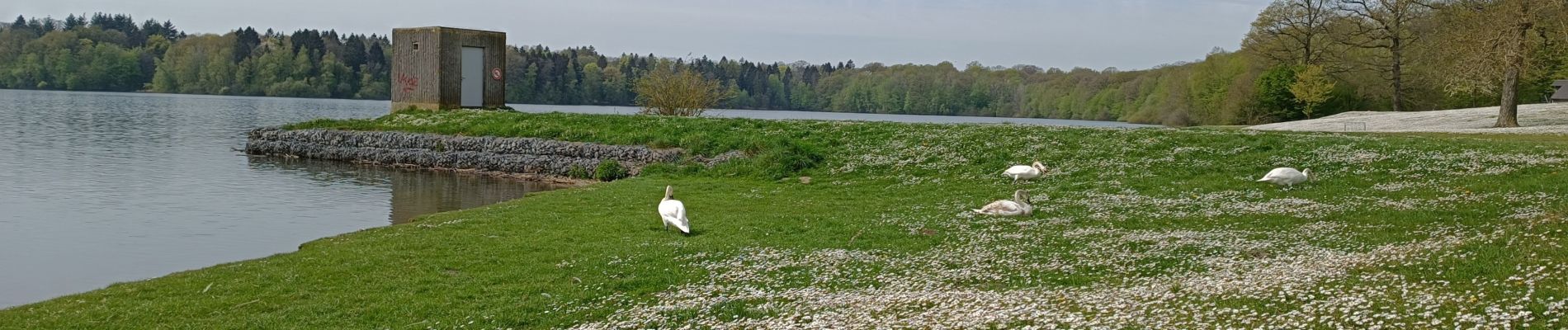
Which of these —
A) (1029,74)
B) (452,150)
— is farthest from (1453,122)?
(1029,74)

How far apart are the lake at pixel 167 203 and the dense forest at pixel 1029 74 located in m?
22.7

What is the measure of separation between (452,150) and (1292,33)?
2355 inches

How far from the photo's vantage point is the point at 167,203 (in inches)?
1106

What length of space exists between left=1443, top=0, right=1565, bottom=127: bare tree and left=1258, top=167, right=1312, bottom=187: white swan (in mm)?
22553

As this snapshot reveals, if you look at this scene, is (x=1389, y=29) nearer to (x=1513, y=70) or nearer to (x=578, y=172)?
(x=1513, y=70)

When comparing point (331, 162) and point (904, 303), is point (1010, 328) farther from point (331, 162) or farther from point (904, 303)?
point (331, 162)

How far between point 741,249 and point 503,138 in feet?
87.3

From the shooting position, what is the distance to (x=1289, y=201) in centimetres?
1975

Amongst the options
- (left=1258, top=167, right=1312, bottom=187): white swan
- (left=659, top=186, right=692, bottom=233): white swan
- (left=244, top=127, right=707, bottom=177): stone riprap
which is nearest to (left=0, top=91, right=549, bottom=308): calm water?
(left=244, top=127, right=707, bottom=177): stone riprap

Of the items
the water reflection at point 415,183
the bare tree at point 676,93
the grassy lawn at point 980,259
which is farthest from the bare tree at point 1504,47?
the water reflection at point 415,183

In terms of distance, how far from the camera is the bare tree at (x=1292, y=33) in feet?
246

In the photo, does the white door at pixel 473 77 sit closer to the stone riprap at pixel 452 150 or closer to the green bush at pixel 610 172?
the stone riprap at pixel 452 150

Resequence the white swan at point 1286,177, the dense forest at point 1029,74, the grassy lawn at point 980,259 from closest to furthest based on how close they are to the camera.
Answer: the grassy lawn at point 980,259 → the white swan at point 1286,177 → the dense forest at point 1029,74

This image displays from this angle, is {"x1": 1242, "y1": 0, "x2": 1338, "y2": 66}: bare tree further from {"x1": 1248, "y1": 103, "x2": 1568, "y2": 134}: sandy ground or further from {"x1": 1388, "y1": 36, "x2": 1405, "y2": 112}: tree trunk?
{"x1": 1248, "y1": 103, "x2": 1568, "y2": 134}: sandy ground
